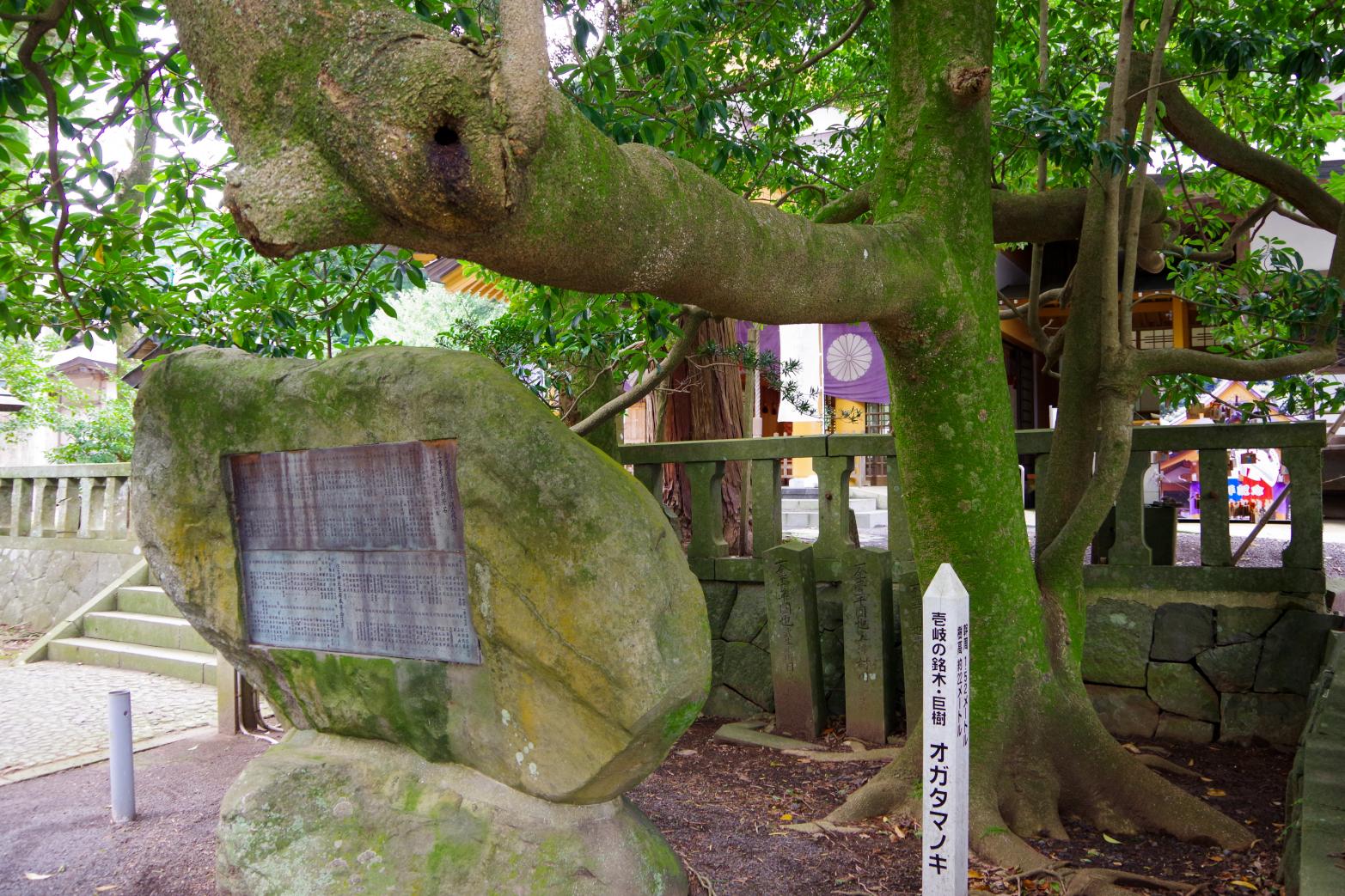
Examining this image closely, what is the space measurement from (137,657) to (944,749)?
8827 millimetres

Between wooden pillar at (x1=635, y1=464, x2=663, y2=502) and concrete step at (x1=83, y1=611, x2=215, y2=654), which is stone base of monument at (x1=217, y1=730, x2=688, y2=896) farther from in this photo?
concrete step at (x1=83, y1=611, x2=215, y2=654)

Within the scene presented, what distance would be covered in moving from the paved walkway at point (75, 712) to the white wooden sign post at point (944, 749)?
4894mm

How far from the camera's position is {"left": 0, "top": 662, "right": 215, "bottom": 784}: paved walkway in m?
6.70

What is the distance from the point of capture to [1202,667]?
5.68 meters

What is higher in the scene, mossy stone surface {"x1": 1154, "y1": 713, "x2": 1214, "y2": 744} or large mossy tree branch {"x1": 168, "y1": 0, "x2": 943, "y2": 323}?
large mossy tree branch {"x1": 168, "y1": 0, "x2": 943, "y2": 323}

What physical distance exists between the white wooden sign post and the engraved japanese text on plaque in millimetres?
1660

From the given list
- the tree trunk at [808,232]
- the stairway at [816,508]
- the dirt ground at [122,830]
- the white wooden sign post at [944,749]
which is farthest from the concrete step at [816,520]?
the white wooden sign post at [944,749]

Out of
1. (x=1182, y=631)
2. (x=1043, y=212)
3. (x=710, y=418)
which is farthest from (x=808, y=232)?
(x=710, y=418)

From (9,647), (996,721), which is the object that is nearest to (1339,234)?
(996,721)

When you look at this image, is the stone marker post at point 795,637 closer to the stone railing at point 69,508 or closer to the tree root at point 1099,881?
the tree root at point 1099,881

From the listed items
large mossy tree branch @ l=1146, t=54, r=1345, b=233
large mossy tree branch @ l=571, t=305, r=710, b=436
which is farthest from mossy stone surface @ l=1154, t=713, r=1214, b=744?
large mossy tree branch @ l=571, t=305, r=710, b=436

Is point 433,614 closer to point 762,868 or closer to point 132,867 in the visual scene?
point 762,868

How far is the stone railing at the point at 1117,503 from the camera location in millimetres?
5500

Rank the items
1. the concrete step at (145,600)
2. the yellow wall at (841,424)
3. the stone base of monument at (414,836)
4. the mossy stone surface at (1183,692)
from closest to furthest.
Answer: the stone base of monument at (414,836), the mossy stone surface at (1183,692), the concrete step at (145,600), the yellow wall at (841,424)
